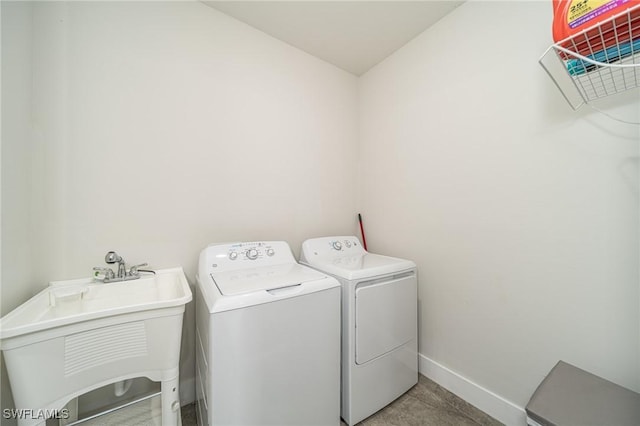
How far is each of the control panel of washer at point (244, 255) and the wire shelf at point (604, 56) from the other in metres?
1.68

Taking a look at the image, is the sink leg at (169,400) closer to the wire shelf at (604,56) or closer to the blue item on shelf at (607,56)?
the wire shelf at (604,56)

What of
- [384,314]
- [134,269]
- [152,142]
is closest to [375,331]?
[384,314]

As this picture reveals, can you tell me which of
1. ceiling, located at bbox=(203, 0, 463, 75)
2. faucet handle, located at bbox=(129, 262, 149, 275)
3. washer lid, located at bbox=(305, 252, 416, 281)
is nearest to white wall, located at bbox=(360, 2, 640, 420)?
ceiling, located at bbox=(203, 0, 463, 75)

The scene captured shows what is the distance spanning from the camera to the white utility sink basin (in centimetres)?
76

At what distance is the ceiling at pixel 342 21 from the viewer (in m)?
1.62

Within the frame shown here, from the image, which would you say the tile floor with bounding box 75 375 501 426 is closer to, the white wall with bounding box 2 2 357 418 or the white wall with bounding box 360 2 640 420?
the white wall with bounding box 360 2 640 420

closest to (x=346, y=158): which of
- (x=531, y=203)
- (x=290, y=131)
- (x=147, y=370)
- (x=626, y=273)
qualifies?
(x=290, y=131)

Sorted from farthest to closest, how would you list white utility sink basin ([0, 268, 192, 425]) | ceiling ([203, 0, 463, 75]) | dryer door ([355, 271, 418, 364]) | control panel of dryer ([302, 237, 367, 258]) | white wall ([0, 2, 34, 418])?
control panel of dryer ([302, 237, 367, 258]) < ceiling ([203, 0, 463, 75]) < dryer door ([355, 271, 418, 364]) < white wall ([0, 2, 34, 418]) < white utility sink basin ([0, 268, 192, 425])

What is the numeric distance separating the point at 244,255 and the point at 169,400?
0.78 metres

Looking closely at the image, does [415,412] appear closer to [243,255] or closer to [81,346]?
[243,255]

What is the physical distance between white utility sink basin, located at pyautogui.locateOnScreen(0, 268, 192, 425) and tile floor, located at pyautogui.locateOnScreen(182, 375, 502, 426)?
0.76 meters

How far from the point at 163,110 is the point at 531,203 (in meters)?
2.29

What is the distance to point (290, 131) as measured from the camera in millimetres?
2029

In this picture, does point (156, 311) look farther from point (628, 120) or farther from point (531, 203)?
point (628, 120)
